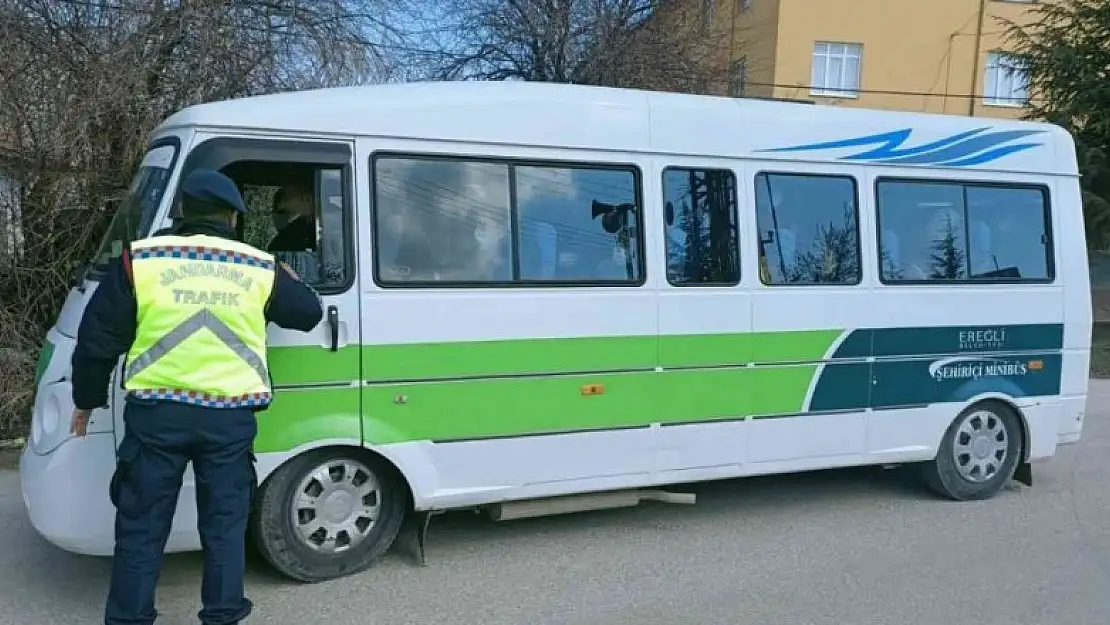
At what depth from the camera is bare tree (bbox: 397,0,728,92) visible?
14.1 m

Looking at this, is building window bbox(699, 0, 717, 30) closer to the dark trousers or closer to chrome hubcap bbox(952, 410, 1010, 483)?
chrome hubcap bbox(952, 410, 1010, 483)

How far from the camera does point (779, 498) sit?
6215mm

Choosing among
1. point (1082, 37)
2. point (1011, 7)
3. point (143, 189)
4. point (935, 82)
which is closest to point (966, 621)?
point (143, 189)

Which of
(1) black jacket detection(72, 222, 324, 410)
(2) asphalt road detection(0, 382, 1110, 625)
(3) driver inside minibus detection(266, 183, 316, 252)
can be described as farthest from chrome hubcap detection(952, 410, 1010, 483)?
(1) black jacket detection(72, 222, 324, 410)

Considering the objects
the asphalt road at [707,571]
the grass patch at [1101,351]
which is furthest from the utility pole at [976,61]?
the asphalt road at [707,571]

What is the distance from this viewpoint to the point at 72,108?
749 cm

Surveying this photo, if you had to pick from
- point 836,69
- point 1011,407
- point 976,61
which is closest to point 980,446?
point 1011,407

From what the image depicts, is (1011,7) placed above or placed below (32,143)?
above

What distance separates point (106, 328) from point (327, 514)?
1.56 m

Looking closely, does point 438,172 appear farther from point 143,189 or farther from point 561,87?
point 143,189

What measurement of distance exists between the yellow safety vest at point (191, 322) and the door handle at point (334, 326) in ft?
2.63

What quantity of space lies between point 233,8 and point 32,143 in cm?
237

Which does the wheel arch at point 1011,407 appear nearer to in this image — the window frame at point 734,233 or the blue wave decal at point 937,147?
the blue wave decal at point 937,147

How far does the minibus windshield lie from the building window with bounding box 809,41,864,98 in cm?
2269
